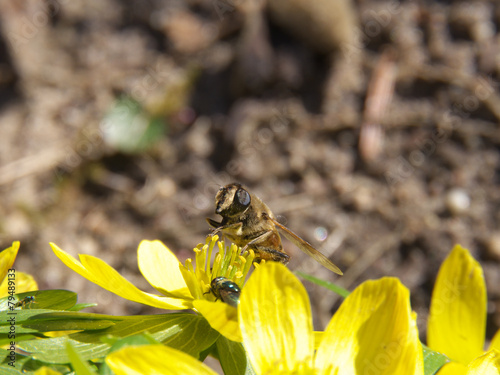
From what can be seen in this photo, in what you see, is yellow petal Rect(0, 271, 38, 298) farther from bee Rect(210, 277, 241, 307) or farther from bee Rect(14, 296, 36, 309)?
bee Rect(210, 277, 241, 307)

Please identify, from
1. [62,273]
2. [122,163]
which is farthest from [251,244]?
[122,163]

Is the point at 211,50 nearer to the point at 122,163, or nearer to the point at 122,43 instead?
the point at 122,43

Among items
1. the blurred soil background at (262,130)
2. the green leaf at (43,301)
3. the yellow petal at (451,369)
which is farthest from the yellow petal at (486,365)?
the blurred soil background at (262,130)

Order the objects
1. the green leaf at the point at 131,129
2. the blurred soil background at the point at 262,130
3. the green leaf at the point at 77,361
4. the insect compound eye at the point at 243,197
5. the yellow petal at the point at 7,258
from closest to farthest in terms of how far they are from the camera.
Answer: the green leaf at the point at 77,361, the yellow petal at the point at 7,258, the insect compound eye at the point at 243,197, the blurred soil background at the point at 262,130, the green leaf at the point at 131,129

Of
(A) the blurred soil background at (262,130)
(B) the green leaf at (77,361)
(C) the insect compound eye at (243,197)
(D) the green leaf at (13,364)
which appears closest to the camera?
(B) the green leaf at (77,361)

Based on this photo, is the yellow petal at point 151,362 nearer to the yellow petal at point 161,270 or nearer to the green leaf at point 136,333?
the green leaf at point 136,333

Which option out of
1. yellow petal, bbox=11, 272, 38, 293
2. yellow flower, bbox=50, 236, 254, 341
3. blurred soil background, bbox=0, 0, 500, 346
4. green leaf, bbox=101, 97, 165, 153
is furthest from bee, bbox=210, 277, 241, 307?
green leaf, bbox=101, 97, 165, 153
